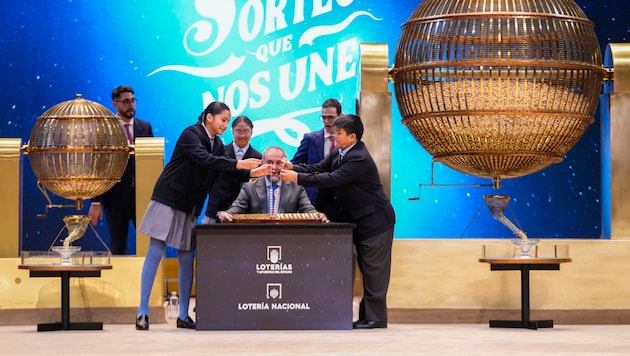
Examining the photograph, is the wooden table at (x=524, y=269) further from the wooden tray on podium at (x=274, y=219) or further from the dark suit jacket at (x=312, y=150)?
the dark suit jacket at (x=312, y=150)

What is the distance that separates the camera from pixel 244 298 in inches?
309

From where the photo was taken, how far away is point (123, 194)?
9.64m

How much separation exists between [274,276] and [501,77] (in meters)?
2.00

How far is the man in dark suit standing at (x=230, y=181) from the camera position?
30.1ft

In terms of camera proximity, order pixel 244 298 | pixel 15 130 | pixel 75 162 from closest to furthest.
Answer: pixel 244 298, pixel 75 162, pixel 15 130

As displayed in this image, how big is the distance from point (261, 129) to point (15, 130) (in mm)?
2367

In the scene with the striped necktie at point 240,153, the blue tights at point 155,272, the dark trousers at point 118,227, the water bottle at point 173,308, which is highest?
the striped necktie at point 240,153

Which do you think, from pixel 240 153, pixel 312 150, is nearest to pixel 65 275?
pixel 240 153

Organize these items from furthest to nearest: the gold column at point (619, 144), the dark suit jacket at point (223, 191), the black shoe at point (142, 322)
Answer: the dark suit jacket at point (223, 191)
the gold column at point (619, 144)
the black shoe at point (142, 322)

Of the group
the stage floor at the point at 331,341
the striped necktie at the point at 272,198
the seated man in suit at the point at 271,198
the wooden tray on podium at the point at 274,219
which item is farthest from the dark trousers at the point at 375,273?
the striped necktie at the point at 272,198

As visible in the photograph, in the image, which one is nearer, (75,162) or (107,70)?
(75,162)

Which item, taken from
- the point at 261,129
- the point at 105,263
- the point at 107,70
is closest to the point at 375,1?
the point at 261,129

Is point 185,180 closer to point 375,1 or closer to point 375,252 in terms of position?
point 375,252

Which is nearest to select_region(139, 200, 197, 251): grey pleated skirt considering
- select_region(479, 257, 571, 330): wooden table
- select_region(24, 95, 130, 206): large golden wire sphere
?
select_region(24, 95, 130, 206): large golden wire sphere
